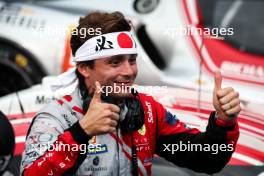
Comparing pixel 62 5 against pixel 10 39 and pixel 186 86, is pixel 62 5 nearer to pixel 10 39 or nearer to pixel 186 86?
pixel 10 39

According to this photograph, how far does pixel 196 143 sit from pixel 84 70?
0.48m

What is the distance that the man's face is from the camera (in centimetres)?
191

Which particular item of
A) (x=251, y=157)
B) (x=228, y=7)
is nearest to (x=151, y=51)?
(x=228, y=7)

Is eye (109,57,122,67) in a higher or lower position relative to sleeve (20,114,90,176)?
higher

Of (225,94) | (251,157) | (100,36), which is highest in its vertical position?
(100,36)

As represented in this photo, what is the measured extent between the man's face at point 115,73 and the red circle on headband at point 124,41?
0.04 m

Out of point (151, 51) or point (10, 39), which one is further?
point (10, 39)

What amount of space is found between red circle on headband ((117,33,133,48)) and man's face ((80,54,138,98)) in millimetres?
36

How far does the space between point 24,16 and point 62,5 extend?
1.02 ft

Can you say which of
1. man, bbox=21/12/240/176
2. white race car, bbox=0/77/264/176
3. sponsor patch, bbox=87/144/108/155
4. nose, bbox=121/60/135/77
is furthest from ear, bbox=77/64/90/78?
white race car, bbox=0/77/264/176

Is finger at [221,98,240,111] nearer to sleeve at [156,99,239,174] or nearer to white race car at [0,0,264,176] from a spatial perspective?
sleeve at [156,99,239,174]

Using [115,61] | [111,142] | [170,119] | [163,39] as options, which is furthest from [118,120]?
[163,39]

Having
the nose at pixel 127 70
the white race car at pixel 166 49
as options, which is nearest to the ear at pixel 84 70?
the nose at pixel 127 70

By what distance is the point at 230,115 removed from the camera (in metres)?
1.86
